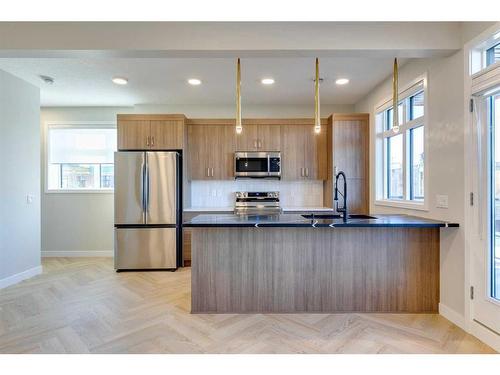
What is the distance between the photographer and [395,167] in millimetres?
3873

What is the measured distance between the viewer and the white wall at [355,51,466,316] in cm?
250

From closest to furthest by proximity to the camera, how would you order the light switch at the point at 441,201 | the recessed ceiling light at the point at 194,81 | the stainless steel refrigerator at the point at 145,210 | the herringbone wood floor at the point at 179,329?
the herringbone wood floor at the point at 179,329 → the light switch at the point at 441,201 → the recessed ceiling light at the point at 194,81 → the stainless steel refrigerator at the point at 145,210

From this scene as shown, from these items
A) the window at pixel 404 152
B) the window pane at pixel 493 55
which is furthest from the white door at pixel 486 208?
the window at pixel 404 152

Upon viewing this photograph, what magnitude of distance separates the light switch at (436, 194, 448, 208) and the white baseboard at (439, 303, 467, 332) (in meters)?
0.96

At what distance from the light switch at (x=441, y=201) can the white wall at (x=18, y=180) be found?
4995 millimetres

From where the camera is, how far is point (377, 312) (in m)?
2.80

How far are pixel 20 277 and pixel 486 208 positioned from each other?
5.33 meters

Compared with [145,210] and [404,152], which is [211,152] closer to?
[145,210]

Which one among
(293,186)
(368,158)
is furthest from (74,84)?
(368,158)

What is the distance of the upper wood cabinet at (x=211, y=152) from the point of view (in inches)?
187

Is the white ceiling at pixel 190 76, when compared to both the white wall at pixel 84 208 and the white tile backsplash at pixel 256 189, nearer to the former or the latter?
the white wall at pixel 84 208

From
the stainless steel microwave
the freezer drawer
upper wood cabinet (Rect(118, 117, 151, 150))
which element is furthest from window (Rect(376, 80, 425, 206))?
upper wood cabinet (Rect(118, 117, 151, 150))
